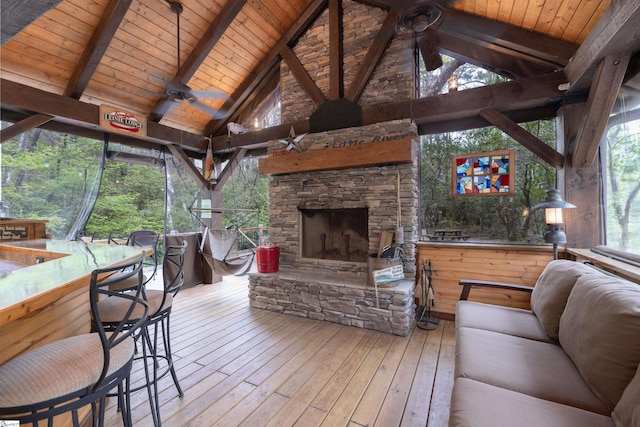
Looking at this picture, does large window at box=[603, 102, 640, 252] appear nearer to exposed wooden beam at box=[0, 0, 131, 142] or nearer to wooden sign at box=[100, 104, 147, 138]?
exposed wooden beam at box=[0, 0, 131, 142]

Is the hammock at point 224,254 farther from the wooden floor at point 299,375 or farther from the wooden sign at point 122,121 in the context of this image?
the wooden sign at point 122,121

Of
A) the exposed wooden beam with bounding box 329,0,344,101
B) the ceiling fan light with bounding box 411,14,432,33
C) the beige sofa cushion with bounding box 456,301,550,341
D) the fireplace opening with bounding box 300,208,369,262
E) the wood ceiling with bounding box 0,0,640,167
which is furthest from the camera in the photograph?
the exposed wooden beam with bounding box 329,0,344,101

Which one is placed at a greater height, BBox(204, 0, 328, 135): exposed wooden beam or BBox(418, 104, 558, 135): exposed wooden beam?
BBox(204, 0, 328, 135): exposed wooden beam

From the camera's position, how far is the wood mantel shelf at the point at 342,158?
10.7 feet

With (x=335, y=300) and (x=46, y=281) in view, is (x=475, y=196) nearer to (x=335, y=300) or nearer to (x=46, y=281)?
(x=335, y=300)

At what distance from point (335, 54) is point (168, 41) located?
2443 millimetres

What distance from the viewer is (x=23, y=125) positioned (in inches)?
133

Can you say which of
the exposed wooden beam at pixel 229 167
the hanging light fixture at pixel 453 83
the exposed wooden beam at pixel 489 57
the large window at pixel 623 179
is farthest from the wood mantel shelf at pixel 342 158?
the large window at pixel 623 179

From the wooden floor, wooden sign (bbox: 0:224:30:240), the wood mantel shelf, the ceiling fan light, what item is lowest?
the wooden floor

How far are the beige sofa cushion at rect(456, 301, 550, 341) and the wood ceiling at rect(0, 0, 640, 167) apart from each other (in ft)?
7.21

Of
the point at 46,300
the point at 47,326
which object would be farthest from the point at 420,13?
the point at 47,326

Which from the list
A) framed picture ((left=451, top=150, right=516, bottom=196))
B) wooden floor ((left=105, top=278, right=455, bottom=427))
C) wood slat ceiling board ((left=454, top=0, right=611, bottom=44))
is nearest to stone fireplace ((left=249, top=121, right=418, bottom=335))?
wooden floor ((left=105, top=278, right=455, bottom=427))

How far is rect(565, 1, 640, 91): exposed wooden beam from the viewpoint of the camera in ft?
6.16

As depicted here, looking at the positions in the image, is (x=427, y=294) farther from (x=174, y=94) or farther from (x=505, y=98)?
(x=174, y=94)
